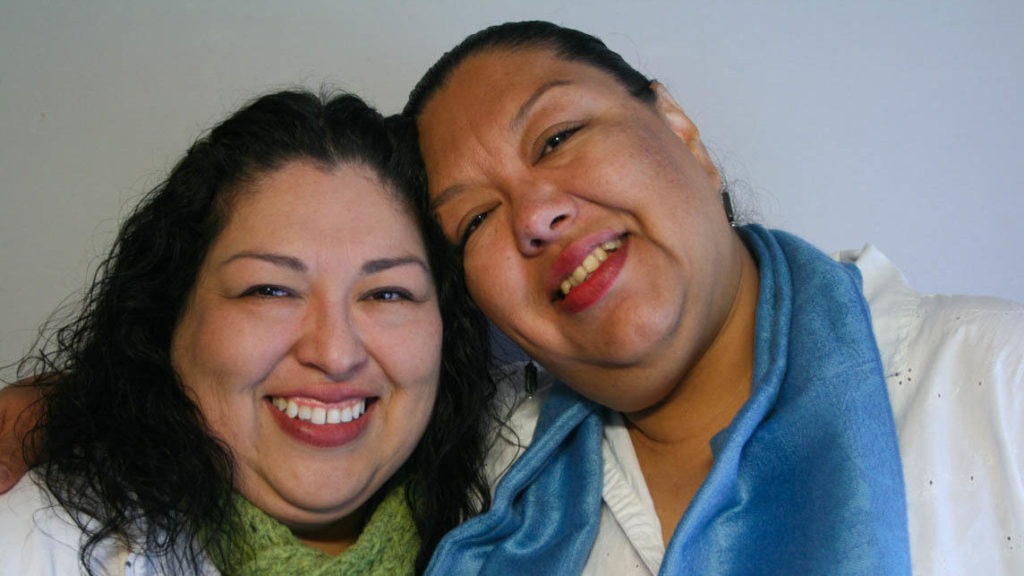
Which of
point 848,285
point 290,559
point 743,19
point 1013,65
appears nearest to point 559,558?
point 290,559

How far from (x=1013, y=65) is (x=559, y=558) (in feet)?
4.44

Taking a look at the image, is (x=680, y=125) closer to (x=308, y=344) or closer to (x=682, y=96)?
(x=682, y=96)

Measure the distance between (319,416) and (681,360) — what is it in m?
0.54

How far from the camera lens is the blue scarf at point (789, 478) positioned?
1.25 metres

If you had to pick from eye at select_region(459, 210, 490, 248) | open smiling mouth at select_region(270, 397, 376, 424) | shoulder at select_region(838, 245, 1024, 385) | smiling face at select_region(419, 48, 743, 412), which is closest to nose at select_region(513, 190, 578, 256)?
smiling face at select_region(419, 48, 743, 412)

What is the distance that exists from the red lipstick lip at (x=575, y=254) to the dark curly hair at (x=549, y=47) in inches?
11.5

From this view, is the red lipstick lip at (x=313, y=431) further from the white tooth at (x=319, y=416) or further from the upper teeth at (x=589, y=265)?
the upper teeth at (x=589, y=265)

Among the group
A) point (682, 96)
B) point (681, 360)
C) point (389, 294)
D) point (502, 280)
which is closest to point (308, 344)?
point (389, 294)

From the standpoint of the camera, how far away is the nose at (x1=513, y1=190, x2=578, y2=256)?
1.44m

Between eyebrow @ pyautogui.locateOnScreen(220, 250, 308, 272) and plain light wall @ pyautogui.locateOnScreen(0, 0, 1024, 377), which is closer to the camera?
eyebrow @ pyautogui.locateOnScreen(220, 250, 308, 272)

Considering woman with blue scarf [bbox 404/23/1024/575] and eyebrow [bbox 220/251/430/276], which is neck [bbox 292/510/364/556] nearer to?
woman with blue scarf [bbox 404/23/1024/575]

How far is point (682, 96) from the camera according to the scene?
2.14 meters

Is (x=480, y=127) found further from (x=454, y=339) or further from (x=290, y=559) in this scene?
(x=290, y=559)

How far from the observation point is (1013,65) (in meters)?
1.99
